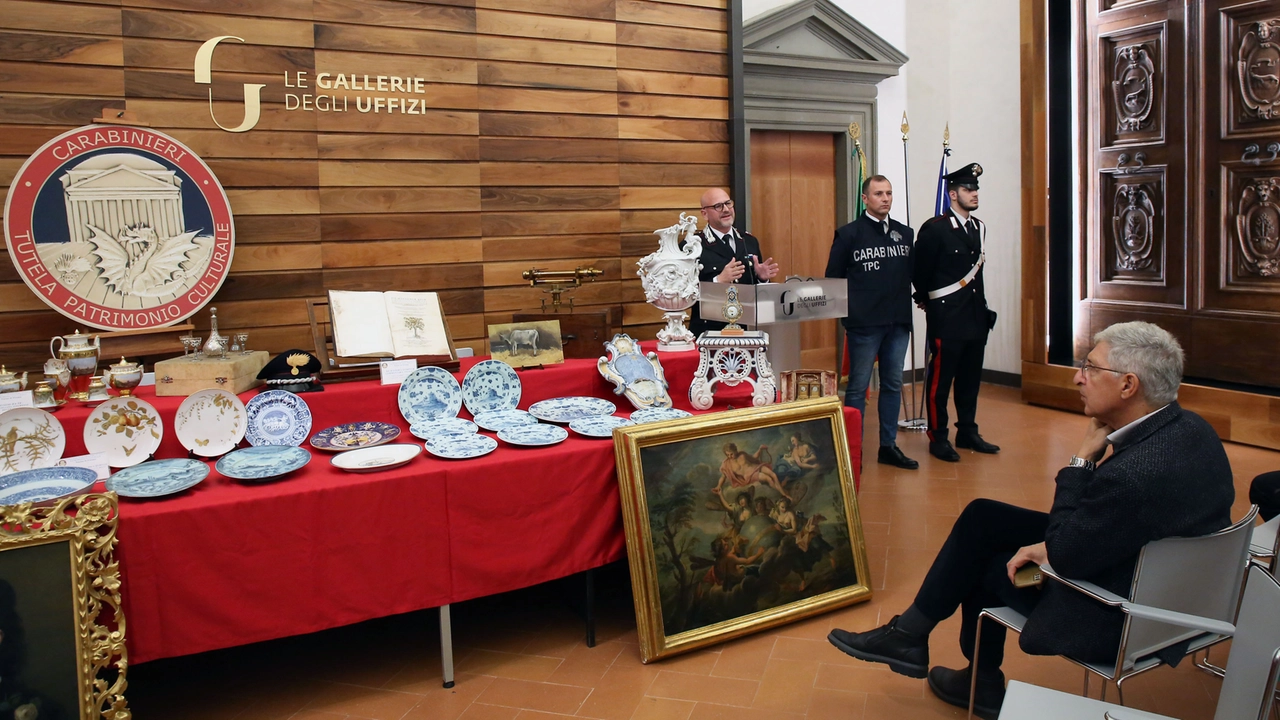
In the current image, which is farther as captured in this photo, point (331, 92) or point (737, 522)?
point (331, 92)

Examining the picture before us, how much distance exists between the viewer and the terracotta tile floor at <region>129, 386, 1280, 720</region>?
2910 mm

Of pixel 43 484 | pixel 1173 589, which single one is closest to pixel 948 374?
pixel 1173 589

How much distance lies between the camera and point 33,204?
3.59 metres

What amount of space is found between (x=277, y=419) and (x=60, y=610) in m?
1.06

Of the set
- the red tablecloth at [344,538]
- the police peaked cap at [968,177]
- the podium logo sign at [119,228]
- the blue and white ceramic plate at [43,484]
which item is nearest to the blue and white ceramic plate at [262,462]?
the red tablecloth at [344,538]

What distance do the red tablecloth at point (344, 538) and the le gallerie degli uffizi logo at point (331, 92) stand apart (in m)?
1.41

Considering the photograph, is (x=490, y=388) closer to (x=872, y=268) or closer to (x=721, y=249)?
(x=721, y=249)

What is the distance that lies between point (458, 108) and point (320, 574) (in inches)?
101

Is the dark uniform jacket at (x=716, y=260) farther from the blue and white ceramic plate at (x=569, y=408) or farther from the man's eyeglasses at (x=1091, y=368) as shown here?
the man's eyeglasses at (x=1091, y=368)

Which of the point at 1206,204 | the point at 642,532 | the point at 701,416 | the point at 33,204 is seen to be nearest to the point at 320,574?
the point at 642,532

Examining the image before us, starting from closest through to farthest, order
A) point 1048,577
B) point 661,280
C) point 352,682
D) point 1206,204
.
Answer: point 1048,577 → point 352,682 → point 661,280 → point 1206,204

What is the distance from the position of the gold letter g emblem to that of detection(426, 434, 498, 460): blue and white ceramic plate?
6.04ft

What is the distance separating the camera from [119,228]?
3.77 metres

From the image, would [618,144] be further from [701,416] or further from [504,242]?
[701,416]
